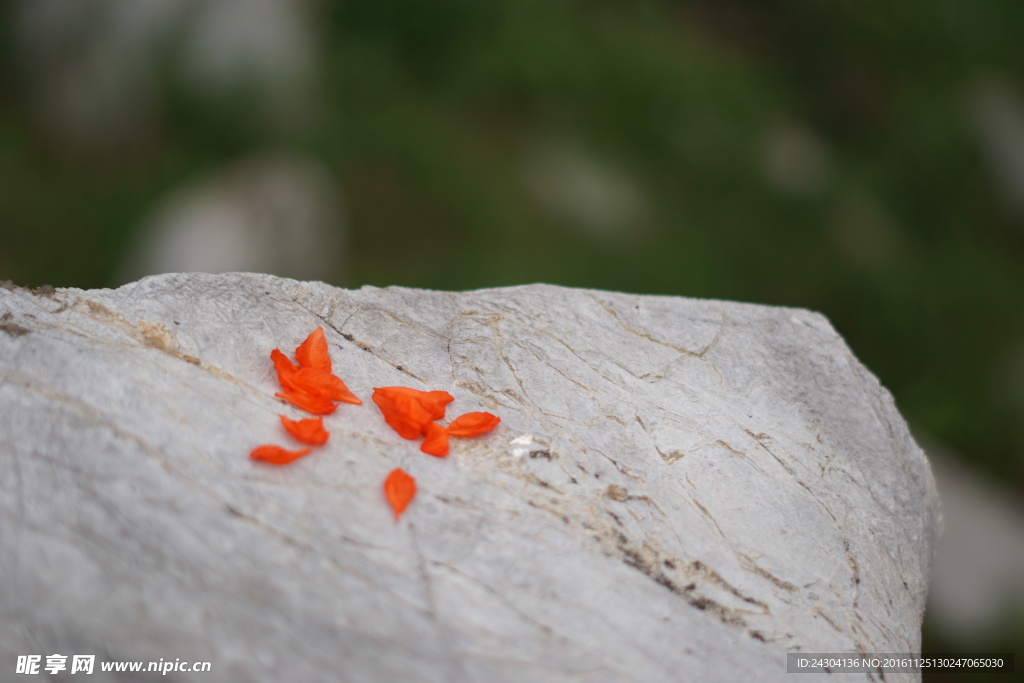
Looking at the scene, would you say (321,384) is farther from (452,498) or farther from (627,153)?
(627,153)

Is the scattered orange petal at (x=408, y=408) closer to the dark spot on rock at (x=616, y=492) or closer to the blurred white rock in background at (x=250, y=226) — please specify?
the dark spot on rock at (x=616, y=492)

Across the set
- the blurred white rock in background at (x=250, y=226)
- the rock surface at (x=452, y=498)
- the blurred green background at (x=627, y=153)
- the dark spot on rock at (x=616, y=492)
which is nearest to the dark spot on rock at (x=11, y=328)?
the rock surface at (x=452, y=498)

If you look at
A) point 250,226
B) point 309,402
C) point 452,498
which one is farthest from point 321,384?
point 250,226

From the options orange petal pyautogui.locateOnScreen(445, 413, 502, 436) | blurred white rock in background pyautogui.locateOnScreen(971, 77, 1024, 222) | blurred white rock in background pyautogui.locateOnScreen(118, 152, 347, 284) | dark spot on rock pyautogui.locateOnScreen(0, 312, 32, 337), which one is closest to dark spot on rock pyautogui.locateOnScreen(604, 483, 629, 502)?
orange petal pyautogui.locateOnScreen(445, 413, 502, 436)

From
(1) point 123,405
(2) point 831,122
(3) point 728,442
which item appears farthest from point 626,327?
(2) point 831,122

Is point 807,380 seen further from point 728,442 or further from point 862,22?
point 862,22

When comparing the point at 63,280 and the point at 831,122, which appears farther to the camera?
the point at 831,122
